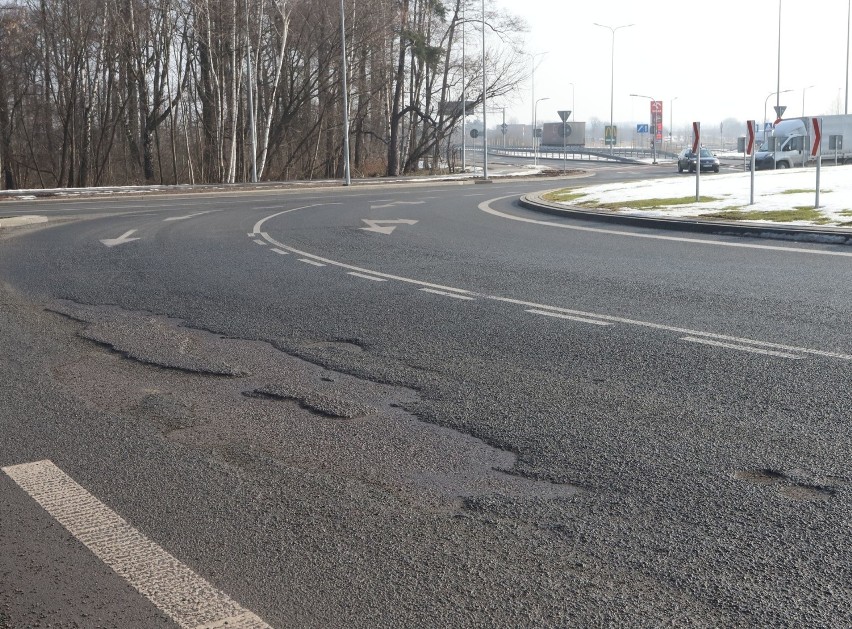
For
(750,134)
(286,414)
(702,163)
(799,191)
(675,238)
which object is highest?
(750,134)

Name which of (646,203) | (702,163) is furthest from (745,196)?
(702,163)

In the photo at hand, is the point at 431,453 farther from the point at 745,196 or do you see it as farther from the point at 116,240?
the point at 745,196

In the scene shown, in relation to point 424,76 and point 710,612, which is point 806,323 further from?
point 424,76

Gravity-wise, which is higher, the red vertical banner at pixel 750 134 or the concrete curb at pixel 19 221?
the red vertical banner at pixel 750 134

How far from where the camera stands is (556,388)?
598cm

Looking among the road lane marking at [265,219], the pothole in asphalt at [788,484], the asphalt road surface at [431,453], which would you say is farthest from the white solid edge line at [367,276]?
the pothole in asphalt at [788,484]

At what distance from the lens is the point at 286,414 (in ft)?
18.6

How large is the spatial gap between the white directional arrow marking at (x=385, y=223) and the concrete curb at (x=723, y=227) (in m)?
3.56

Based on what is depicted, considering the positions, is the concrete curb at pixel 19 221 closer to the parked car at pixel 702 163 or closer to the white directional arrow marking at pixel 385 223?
the white directional arrow marking at pixel 385 223

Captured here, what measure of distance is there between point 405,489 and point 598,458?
3.14 feet

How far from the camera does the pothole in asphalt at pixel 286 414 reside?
4484mm

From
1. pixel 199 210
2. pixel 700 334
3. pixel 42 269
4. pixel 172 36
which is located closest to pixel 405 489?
pixel 700 334

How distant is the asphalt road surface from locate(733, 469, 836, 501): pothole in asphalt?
0.6 inches

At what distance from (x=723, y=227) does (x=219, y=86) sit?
126 feet
